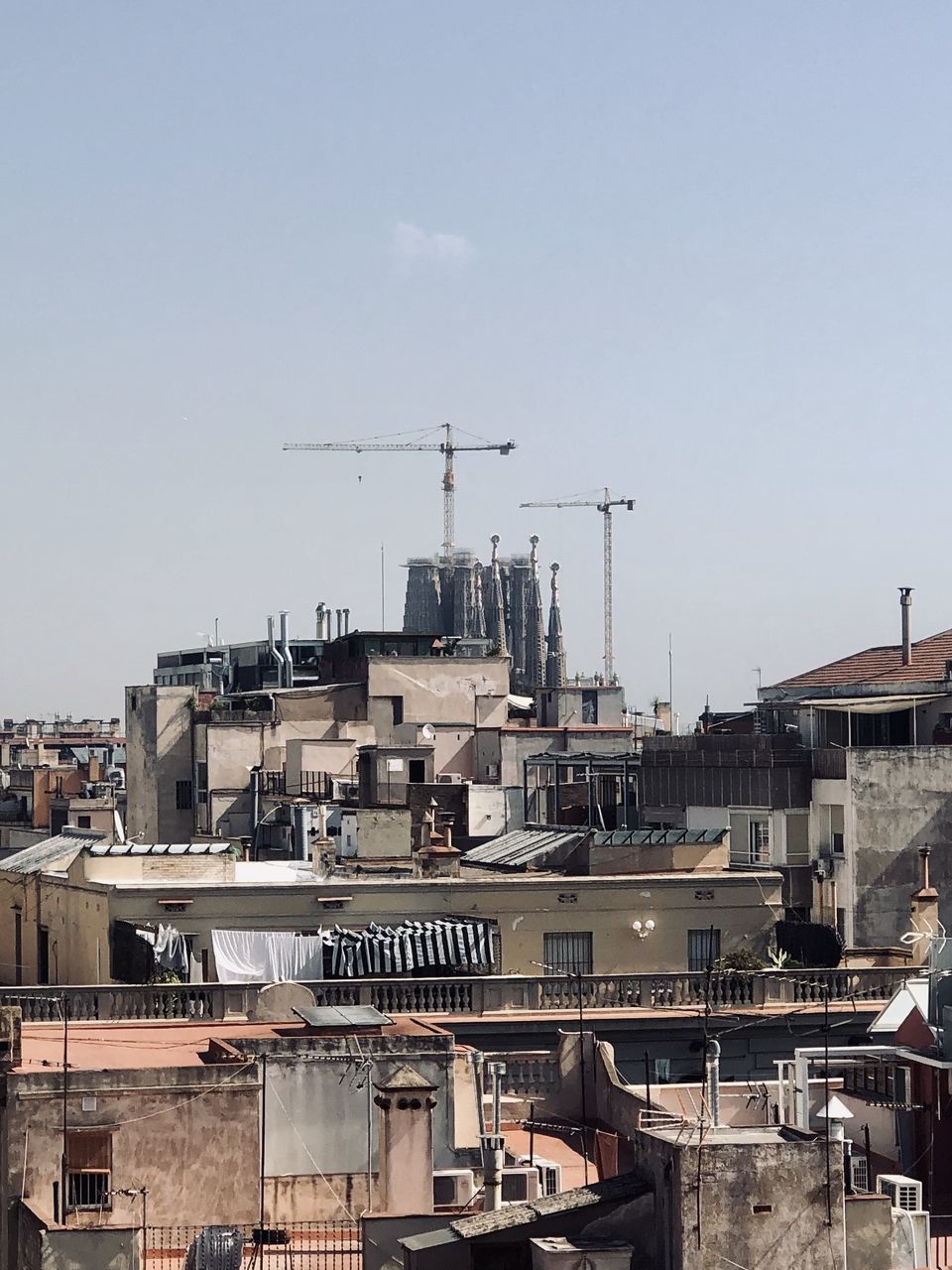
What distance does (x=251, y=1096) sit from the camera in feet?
99.3

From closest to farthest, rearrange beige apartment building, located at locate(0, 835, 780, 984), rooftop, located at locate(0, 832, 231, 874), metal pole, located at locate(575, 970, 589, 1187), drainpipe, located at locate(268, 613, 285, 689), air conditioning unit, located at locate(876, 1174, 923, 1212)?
1. air conditioning unit, located at locate(876, 1174, 923, 1212)
2. metal pole, located at locate(575, 970, 589, 1187)
3. beige apartment building, located at locate(0, 835, 780, 984)
4. rooftop, located at locate(0, 832, 231, 874)
5. drainpipe, located at locate(268, 613, 285, 689)

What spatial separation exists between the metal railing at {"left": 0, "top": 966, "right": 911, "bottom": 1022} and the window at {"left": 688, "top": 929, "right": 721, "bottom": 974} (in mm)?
4323

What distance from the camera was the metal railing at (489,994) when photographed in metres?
38.8

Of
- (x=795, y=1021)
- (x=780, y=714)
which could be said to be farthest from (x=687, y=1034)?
(x=780, y=714)

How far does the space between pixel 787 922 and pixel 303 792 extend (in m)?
30.6

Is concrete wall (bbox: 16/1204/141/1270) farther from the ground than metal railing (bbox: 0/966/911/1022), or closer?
closer

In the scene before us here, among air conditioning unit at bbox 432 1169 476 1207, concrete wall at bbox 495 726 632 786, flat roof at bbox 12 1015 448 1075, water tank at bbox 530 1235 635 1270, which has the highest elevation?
concrete wall at bbox 495 726 632 786

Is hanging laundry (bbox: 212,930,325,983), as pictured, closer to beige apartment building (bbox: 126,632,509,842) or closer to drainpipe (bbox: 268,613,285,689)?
beige apartment building (bbox: 126,632,509,842)

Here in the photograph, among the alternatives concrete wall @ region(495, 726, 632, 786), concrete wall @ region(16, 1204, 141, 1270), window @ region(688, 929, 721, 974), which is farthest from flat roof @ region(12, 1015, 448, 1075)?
concrete wall @ region(495, 726, 632, 786)

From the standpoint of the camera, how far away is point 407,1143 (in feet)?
92.3

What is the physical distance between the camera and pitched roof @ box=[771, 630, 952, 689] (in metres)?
63.6

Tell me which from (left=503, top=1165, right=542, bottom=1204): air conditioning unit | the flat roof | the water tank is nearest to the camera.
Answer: the water tank

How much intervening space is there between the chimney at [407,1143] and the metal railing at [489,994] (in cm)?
1091

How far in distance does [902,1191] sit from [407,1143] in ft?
18.9
